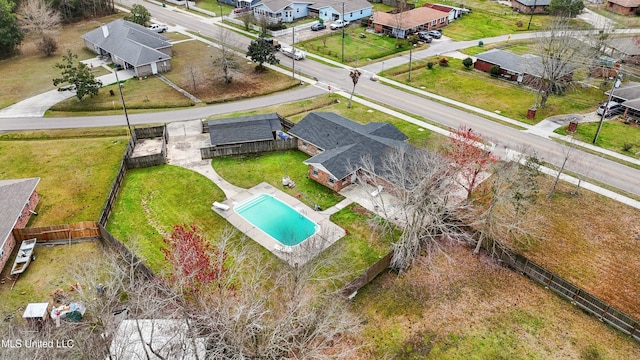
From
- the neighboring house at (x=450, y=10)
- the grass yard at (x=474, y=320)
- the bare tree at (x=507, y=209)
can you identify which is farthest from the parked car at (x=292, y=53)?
the grass yard at (x=474, y=320)

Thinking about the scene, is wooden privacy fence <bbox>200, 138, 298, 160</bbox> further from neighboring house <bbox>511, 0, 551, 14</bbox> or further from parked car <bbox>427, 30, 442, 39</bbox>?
neighboring house <bbox>511, 0, 551, 14</bbox>

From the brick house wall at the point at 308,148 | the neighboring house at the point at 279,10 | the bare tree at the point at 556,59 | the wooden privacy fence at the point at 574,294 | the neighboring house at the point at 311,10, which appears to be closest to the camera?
the wooden privacy fence at the point at 574,294

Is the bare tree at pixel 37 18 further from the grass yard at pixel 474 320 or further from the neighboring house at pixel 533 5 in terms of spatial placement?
the neighboring house at pixel 533 5

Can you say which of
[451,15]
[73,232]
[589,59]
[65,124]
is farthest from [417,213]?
[451,15]

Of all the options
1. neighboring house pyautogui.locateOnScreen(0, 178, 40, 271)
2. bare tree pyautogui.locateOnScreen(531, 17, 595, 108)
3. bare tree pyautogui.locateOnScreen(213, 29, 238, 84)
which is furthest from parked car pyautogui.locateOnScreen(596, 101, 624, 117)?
neighboring house pyautogui.locateOnScreen(0, 178, 40, 271)


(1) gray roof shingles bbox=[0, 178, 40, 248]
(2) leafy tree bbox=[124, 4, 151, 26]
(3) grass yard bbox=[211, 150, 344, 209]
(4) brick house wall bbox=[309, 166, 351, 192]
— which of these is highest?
(2) leafy tree bbox=[124, 4, 151, 26]

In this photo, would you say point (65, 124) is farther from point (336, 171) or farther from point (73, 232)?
point (336, 171)
